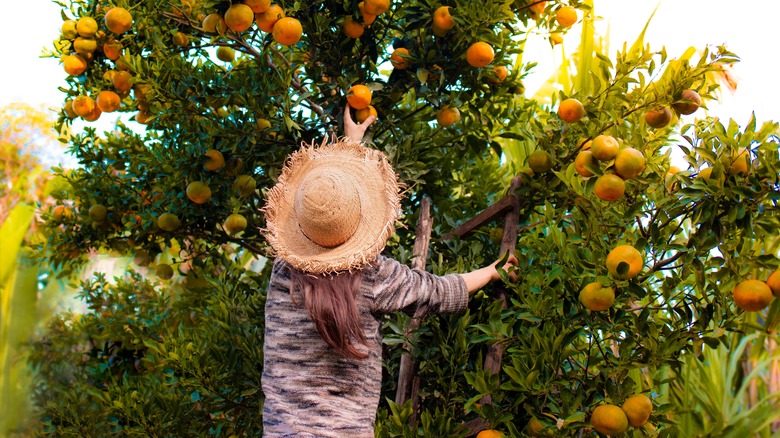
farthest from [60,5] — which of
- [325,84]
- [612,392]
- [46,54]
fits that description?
[612,392]

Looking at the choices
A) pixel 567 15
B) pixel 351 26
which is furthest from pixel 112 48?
pixel 567 15

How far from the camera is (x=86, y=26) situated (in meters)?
2.37

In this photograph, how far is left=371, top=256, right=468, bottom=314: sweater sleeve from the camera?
1.76m

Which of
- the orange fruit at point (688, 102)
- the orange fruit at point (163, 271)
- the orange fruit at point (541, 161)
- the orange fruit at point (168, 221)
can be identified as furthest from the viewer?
the orange fruit at point (163, 271)

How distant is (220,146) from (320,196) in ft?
2.64

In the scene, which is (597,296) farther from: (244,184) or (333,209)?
(244,184)

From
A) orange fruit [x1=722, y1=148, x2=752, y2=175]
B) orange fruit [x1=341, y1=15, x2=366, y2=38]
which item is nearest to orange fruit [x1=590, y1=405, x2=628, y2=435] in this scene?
orange fruit [x1=722, y1=148, x2=752, y2=175]

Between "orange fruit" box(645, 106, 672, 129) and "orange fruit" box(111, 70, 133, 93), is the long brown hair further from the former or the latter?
"orange fruit" box(111, 70, 133, 93)

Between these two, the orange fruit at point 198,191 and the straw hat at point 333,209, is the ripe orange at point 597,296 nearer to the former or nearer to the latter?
the straw hat at point 333,209

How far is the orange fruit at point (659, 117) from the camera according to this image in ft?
6.21

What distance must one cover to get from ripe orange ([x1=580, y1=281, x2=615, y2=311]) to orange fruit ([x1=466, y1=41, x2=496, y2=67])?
2.46ft

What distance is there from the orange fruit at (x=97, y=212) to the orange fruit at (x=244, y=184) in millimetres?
653

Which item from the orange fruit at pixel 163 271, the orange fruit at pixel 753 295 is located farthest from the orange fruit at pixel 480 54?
the orange fruit at pixel 163 271

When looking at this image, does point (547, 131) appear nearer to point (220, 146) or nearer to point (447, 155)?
point (447, 155)
